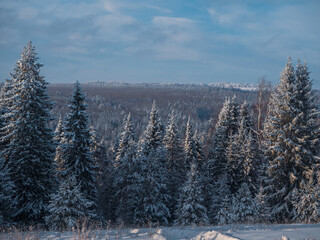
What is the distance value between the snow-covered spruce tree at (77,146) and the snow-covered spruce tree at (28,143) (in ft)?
4.70

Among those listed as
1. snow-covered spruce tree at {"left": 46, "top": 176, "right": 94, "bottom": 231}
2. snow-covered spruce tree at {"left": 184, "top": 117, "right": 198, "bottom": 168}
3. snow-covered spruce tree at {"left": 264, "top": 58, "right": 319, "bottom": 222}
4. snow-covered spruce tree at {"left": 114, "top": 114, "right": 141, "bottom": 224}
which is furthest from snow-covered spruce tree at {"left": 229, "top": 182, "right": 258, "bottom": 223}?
snow-covered spruce tree at {"left": 184, "top": 117, "right": 198, "bottom": 168}

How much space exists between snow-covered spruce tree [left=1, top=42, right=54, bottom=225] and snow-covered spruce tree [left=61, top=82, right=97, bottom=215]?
1.43m

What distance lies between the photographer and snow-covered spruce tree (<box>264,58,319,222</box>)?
20844 mm

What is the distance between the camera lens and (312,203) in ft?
53.9

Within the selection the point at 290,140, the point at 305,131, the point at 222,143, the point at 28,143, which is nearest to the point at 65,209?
the point at 28,143

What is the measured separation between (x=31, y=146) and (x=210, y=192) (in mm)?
18463

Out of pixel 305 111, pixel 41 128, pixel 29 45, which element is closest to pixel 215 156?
pixel 305 111

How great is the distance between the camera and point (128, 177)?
88.9ft

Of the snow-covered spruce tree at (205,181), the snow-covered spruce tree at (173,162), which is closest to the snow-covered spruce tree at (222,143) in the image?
the snow-covered spruce tree at (205,181)

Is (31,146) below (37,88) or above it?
below

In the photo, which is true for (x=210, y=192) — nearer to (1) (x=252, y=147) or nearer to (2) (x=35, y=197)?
(1) (x=252, y=147)

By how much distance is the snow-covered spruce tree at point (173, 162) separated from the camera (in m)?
30.9

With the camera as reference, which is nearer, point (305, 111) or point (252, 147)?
point (305, 111)

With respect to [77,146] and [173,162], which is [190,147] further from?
[77,146]
